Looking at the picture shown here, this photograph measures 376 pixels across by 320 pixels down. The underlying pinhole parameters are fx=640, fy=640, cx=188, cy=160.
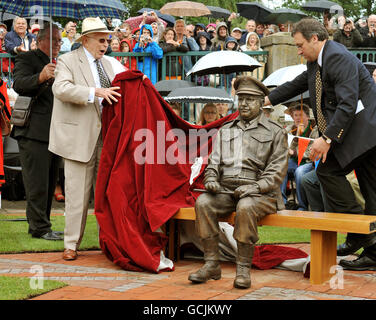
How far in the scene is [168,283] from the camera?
18.1 ft

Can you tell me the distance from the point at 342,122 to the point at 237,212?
122 centimetres

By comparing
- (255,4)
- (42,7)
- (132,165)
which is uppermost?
(255,4)

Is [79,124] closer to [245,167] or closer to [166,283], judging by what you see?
[245,167]

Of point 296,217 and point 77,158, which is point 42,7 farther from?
point 296,217

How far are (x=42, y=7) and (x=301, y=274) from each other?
4.31m

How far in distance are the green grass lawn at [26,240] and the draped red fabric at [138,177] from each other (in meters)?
0.98

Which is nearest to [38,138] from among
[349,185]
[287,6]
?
[349,185]

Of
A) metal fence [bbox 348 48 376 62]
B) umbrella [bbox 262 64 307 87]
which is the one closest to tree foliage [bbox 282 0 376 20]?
metal fence [bbox 348 48 376 62]

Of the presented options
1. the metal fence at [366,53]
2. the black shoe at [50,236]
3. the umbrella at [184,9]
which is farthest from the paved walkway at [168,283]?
the umbrella at [184,9]

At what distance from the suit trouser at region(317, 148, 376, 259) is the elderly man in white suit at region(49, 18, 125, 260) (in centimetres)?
226

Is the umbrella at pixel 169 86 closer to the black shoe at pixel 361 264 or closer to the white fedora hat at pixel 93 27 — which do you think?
the white fedora hat at pixel 93 27

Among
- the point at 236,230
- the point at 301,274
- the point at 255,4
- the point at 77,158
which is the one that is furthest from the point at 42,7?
the point at 255,4

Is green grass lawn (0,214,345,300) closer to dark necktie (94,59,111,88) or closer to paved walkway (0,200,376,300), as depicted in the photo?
paved walkway (0,200,376,300)

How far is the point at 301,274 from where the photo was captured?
19.7 feet
